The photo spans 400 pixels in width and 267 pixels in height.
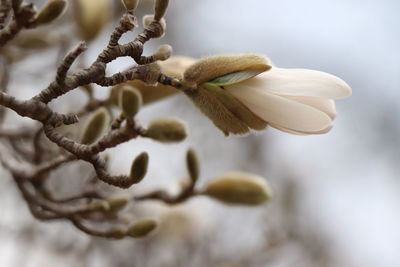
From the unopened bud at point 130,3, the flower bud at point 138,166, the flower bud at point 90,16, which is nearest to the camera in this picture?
the unopened bud at point 130,3

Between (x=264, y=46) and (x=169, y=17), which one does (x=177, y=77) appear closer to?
(x=169, y=17)

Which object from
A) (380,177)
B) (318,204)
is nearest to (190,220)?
(318,204)

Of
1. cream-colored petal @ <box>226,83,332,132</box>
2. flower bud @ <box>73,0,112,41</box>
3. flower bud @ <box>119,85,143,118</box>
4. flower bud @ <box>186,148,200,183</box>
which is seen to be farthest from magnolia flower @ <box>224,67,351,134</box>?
flower bud @ <box>73,0,112,41</box>

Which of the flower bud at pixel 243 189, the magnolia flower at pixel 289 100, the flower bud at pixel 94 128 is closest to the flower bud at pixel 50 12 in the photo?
the flower bud at pixel 94 128

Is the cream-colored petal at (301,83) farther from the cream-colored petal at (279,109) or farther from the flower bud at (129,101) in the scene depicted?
the flower bud at (129,101)

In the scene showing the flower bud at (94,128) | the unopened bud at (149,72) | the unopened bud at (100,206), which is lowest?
the unopened bud at (100,206)
